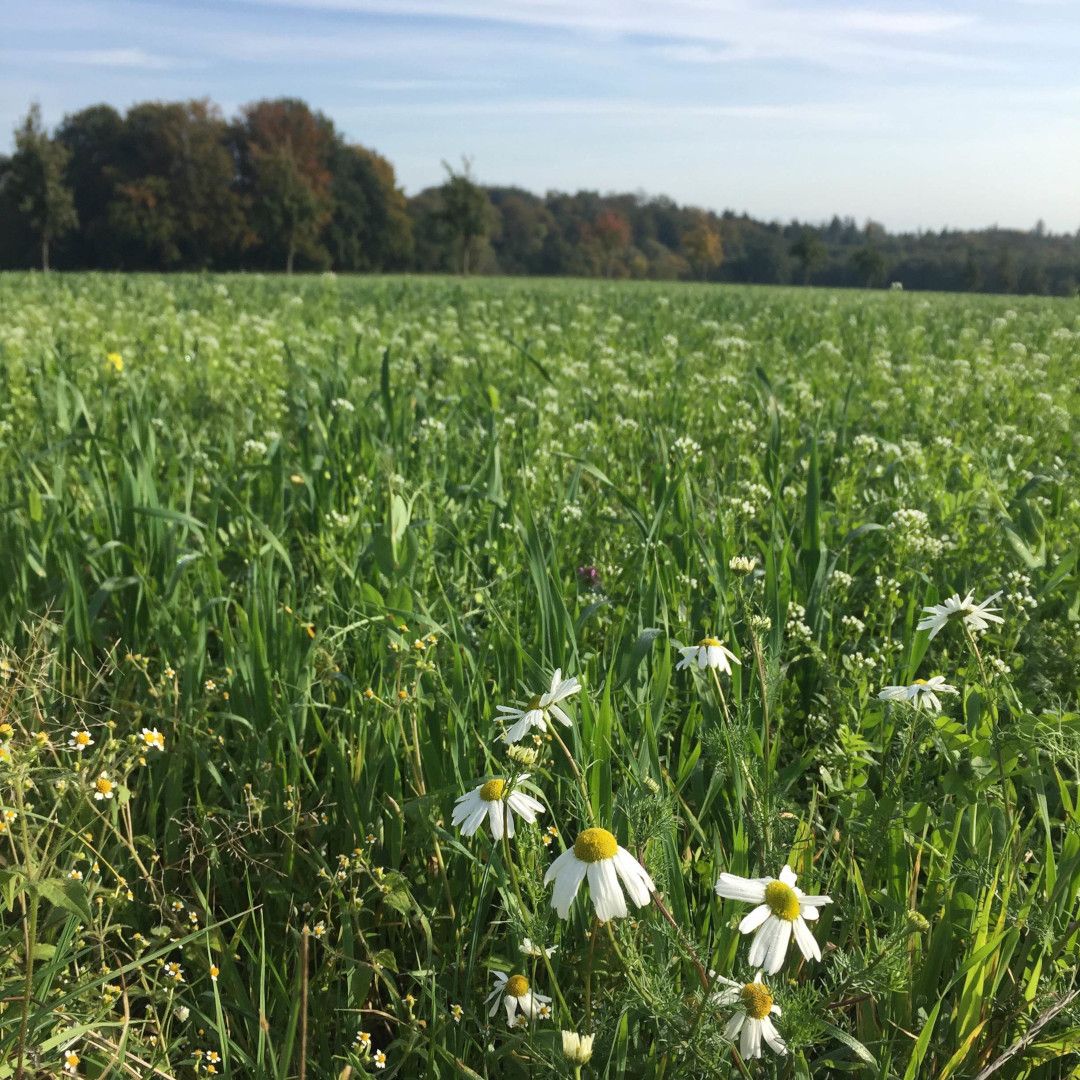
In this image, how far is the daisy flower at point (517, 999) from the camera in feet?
4.67

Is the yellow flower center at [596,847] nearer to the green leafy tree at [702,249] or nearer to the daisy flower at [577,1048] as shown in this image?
the daisy flower at [577,1048]

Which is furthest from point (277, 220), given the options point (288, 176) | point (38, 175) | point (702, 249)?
point (702, 249)

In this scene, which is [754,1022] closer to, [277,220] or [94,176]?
[277,220]

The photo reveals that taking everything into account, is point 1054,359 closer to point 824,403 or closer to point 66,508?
point 824,403

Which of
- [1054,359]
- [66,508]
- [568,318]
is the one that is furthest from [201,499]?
[568,318]

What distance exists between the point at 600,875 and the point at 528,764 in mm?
230

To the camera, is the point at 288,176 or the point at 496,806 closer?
the point at 496,806

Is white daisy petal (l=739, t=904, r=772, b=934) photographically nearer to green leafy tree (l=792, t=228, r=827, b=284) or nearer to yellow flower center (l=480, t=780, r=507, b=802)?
yellow flower center (l=480, t=780, r=507, b=802)

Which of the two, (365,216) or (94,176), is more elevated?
(94,176)

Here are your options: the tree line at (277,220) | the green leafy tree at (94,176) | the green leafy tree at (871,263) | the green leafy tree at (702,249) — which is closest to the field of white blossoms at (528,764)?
the tree line at (277,220)

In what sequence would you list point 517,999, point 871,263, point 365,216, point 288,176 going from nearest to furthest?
point 517,999
point 288,176
point 871,263
point 365,216

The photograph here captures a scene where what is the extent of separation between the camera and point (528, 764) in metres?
1.37

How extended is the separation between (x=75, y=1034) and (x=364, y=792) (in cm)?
72

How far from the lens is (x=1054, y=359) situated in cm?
878
